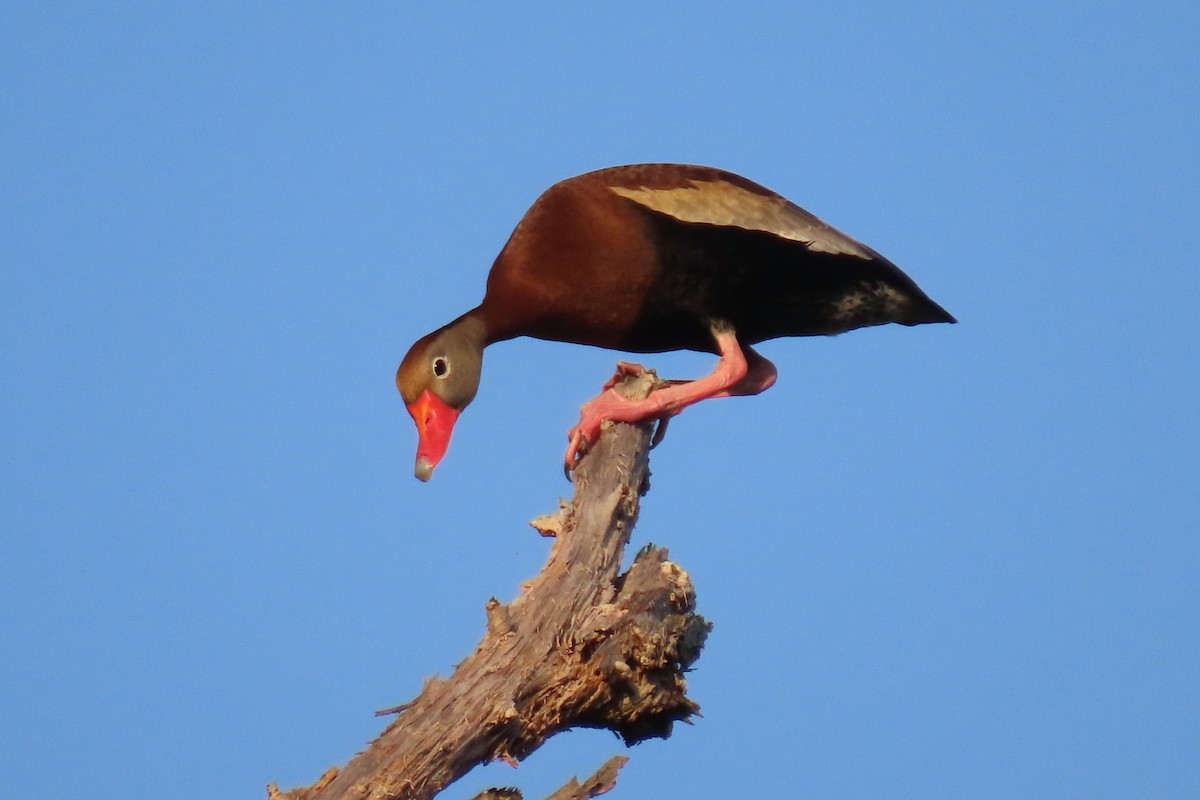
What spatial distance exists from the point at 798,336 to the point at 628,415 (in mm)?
1648

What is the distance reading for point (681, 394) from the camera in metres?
6.21

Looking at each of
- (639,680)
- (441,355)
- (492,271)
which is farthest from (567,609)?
(492,271)

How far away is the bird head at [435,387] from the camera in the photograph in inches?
247

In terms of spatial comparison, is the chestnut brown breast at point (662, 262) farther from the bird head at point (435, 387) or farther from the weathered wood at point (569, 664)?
the weathered wood at point (569, 664)

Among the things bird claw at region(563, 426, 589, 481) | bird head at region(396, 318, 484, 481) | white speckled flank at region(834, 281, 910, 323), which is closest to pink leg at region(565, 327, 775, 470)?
bird claw at region(563, 426, 589, 481)

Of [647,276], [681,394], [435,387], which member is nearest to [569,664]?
[681,394]

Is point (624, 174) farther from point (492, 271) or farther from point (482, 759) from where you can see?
point (482, 759)

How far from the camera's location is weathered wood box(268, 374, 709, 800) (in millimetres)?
4492

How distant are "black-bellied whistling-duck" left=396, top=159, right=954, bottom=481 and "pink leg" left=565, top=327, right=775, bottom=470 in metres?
0.01

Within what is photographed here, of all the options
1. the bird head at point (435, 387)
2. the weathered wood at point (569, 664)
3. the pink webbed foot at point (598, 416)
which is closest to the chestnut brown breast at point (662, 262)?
the bird head at point (435, 387)

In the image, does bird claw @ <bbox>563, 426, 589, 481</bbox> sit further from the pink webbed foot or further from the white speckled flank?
the white speckled flank

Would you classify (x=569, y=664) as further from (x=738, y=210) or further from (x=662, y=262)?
(x=738, y=210)

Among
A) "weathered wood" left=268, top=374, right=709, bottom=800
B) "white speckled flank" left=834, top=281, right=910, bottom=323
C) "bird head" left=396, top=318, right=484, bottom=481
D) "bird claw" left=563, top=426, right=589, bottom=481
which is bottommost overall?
"weathered wood" left=268, top=374, right=709, bottom=800

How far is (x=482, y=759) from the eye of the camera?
4711 millimetres
